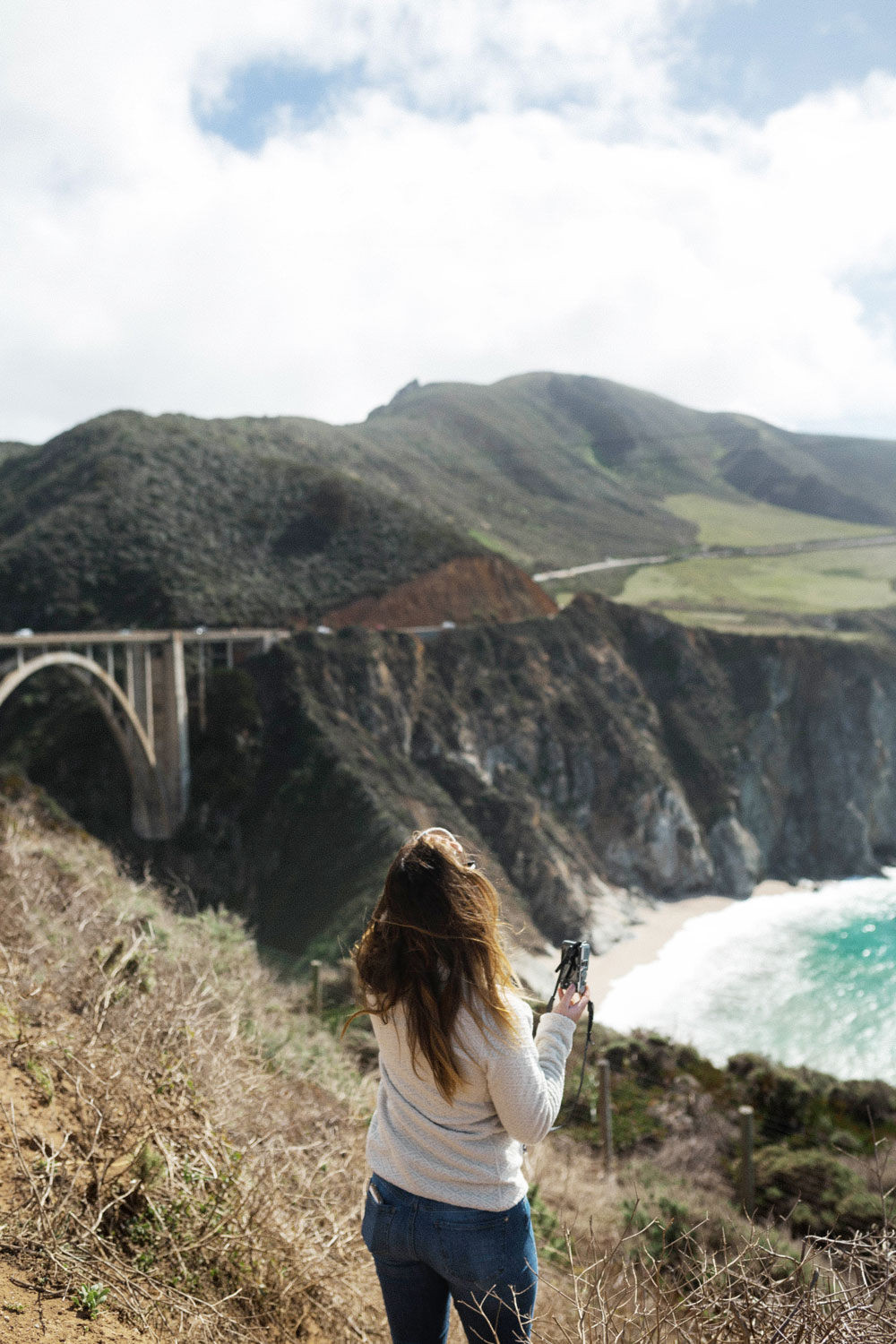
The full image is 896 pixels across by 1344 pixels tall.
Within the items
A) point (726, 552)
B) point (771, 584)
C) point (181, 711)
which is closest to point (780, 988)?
point (181, 711)

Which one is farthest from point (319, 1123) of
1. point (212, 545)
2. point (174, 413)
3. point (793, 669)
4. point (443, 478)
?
point (443, 478)

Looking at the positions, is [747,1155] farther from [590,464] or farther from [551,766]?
[590,464]

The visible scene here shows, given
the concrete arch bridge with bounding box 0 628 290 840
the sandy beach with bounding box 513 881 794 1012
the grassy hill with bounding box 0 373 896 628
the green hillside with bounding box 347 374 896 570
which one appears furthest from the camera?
the green hillside with bounding box 347 374 896 570

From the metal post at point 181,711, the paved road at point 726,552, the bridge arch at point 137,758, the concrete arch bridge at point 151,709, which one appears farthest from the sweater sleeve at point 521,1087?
the paved road at point 726,552

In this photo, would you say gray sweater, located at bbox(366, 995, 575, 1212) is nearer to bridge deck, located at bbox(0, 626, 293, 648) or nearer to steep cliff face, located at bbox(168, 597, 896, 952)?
steep cliff face, located at bbox(168, 597, 896, 952)

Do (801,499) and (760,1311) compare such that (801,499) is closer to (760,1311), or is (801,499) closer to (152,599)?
(152,599)

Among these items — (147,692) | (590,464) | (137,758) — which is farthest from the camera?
(590,464)

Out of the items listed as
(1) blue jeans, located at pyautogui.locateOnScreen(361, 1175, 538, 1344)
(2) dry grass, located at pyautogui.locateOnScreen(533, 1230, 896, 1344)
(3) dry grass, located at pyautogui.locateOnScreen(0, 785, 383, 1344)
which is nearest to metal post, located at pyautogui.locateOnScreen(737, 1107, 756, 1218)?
(3) dry grass, located at pyautogui.locateOnScreen(0, 785, 383, 1344)
